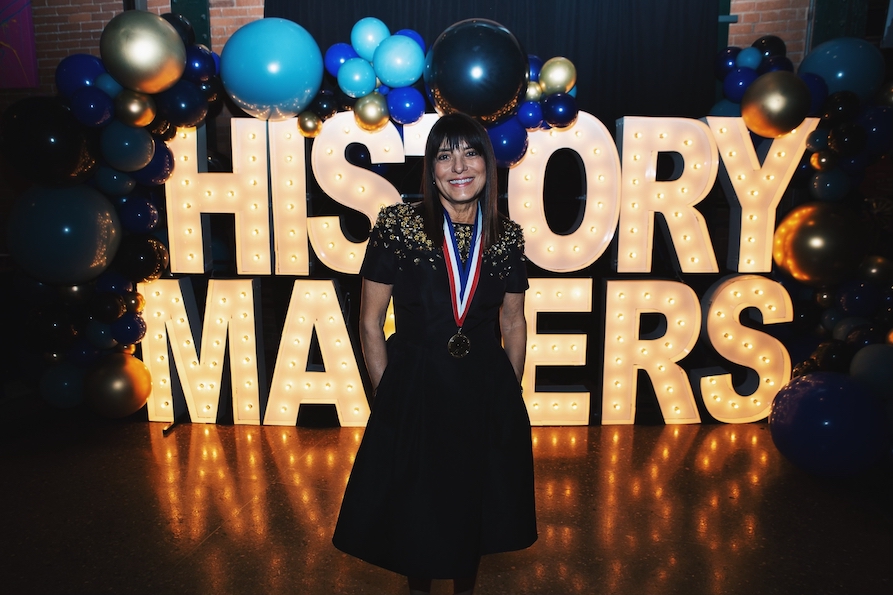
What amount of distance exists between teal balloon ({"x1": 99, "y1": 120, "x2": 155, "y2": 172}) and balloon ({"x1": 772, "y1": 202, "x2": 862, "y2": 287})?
382 cm

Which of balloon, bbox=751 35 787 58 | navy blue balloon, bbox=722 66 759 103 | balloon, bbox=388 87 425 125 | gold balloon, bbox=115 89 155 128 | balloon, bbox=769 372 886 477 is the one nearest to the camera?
balloon, bbox=769 372 886 477

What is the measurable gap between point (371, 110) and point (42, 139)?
1718mm

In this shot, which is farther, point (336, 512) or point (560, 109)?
point (560, 109)

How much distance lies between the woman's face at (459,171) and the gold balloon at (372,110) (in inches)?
72.7

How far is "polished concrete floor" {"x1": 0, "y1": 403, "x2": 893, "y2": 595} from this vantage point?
7.46 feet

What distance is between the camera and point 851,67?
11.9 ft

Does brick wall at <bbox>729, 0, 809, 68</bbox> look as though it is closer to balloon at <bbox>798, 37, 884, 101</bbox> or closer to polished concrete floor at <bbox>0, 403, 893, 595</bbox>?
balloon at <bbox>798, 37, 884, 101</bbox>

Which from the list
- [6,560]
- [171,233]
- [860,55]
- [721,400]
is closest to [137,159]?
[171,233]

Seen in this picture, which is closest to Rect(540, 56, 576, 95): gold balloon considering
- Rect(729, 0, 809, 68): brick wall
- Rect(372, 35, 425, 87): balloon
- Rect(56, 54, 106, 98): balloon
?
Rect(372, 35, 425, 87): balloon

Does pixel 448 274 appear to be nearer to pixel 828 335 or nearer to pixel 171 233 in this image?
pixel 171 233

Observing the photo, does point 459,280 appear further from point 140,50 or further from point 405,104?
point 140,50

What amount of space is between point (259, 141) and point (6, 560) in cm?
245

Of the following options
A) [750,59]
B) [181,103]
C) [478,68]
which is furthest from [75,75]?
[750,59]

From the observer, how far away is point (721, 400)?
379 cm
